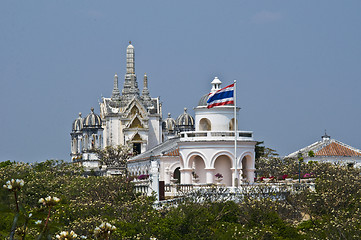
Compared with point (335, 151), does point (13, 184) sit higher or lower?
lower

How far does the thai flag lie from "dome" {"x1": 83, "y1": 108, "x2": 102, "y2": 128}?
58675mm

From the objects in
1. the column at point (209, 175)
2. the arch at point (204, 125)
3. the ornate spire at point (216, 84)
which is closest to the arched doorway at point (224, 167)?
the column at point (209, 175)

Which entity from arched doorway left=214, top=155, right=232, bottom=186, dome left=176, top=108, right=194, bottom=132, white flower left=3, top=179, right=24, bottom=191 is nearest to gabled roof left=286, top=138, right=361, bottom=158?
arched doorway left=214, top=155, right=232, bottom=186

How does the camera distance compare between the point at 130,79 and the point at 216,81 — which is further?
the point at 130,79

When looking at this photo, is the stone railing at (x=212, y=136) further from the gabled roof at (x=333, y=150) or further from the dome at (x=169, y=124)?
the dome at (x=169, y=124)

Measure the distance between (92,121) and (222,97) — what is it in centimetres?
5971

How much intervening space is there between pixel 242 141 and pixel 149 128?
52.3 m

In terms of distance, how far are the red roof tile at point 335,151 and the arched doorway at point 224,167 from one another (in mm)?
30049

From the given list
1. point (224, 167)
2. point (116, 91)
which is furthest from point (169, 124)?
point (224, 167)

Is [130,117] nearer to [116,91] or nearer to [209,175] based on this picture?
[116,91]

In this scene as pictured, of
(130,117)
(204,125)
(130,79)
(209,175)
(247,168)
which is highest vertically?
(130,79)

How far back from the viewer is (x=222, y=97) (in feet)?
170

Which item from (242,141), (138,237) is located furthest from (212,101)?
(138,237)

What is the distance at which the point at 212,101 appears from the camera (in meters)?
52.1
